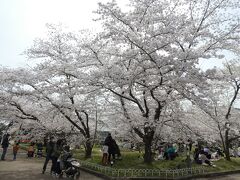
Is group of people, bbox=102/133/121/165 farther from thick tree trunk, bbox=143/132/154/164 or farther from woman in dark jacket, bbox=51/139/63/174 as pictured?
woman in dark jacket, bbox=51/139/63/174

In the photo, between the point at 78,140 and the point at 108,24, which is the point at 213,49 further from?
the point at 78,140

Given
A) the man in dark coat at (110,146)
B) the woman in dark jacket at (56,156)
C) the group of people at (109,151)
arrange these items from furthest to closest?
the man in dark coat at (110,146) < the group of people at (109,151) < the woman in dark jacket at (56,156)

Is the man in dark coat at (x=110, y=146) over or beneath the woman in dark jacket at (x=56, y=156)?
over

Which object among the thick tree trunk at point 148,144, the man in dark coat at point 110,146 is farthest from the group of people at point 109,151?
the thick tree trunk at point 148,144

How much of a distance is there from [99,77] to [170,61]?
3.35 meters

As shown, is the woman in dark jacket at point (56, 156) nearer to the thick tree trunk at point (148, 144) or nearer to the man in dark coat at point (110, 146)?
the man in dark coat at point (110, 146)

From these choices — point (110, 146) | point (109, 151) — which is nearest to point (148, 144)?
point (110, 146)

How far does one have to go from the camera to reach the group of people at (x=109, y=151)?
46.6 feet

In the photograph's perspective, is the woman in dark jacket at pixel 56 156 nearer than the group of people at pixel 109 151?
Yes

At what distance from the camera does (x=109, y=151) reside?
577 inches

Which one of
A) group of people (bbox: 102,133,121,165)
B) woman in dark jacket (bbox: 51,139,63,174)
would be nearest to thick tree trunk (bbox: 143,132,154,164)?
group of people (bbox: 102,133,121,165)

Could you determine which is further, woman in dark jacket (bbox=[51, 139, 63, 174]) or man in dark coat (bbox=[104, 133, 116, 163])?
man in dark coat (bbox=[104, 133, 116, 163])

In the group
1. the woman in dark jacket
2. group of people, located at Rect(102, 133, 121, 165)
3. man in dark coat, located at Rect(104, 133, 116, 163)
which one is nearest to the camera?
the woman in dark jacket

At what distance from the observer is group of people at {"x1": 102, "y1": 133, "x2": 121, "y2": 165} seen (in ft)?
46.6
